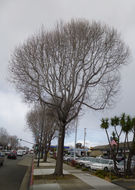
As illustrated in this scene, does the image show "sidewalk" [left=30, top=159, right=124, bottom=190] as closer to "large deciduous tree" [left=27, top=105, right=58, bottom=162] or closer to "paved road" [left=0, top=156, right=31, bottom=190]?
"paved road" [left=0, top=156, right=31, bottom=190]

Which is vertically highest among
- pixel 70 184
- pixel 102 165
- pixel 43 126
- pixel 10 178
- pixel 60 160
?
pixel 43 126

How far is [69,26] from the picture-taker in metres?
15.2

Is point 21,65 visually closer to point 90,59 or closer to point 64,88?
point 64,88

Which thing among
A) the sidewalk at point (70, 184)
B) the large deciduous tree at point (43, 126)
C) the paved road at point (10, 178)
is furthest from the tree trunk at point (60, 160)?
the large deciduous tree at point (43, 126)

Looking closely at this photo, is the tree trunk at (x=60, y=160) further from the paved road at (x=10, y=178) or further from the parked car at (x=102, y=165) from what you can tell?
the parked car at (x=102, y=165)

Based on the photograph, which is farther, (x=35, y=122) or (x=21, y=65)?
(x=35, y=122)

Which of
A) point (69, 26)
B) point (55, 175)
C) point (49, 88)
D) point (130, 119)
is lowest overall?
point (55, 175)

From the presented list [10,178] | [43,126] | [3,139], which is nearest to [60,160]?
[10,178]

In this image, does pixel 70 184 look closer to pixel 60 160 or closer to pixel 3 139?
pixel 60 160

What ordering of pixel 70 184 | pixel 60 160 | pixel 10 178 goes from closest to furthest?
pixel 70 184
pixel 60 160
pixel 10 178

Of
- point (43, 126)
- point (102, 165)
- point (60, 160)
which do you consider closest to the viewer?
point (60, 160)

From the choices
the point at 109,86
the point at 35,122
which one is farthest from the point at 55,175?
the point at 35,122

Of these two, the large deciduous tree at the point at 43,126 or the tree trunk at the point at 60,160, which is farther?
the large deciduous tree at the point at 43,126

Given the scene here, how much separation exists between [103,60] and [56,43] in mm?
3537
